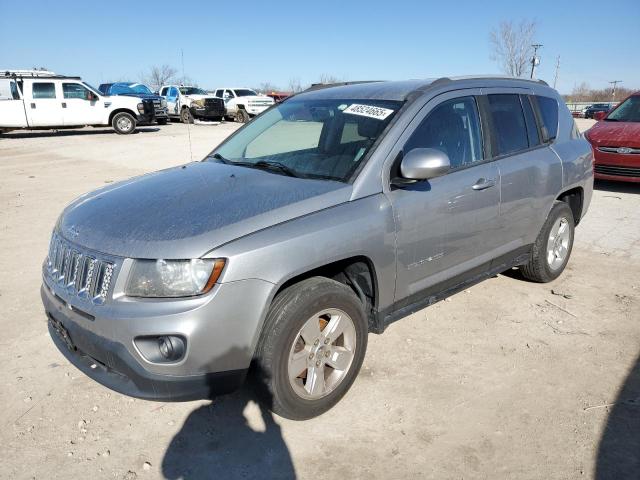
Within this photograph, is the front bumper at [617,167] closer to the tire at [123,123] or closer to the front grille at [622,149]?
the front grille at [622,149]

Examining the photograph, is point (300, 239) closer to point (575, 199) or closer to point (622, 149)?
point (575, 199)

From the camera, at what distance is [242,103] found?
27.1 meters

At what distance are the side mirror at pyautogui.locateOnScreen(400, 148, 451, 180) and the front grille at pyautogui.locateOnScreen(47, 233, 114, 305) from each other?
1.69 metres

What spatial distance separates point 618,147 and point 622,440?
24.0 ft

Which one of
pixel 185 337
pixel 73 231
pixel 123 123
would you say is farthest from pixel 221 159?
pixel 123 123

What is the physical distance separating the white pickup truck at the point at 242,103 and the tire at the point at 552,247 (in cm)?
2363

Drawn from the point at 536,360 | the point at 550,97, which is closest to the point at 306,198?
the point at 536,360

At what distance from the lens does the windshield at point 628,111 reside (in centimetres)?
921

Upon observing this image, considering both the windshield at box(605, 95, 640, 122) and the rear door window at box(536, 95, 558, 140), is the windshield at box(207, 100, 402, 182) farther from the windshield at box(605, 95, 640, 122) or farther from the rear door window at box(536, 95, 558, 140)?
the windshield at box(605, 95, 640, 122)

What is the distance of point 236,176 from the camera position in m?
3.19

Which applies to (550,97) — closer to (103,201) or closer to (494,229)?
(494,229)

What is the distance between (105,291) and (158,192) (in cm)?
84

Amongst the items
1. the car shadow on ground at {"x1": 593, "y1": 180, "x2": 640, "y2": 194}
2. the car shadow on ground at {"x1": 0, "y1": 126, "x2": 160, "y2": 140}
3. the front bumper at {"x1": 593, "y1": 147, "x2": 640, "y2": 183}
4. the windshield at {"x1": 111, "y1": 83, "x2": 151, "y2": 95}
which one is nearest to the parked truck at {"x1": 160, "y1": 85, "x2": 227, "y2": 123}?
the windshield at {"x1": 111, "y1": 83, "x2": 151, "y2": 95}

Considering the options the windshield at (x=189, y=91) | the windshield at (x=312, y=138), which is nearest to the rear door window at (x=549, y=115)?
the windshield at (x=312, y=138)
